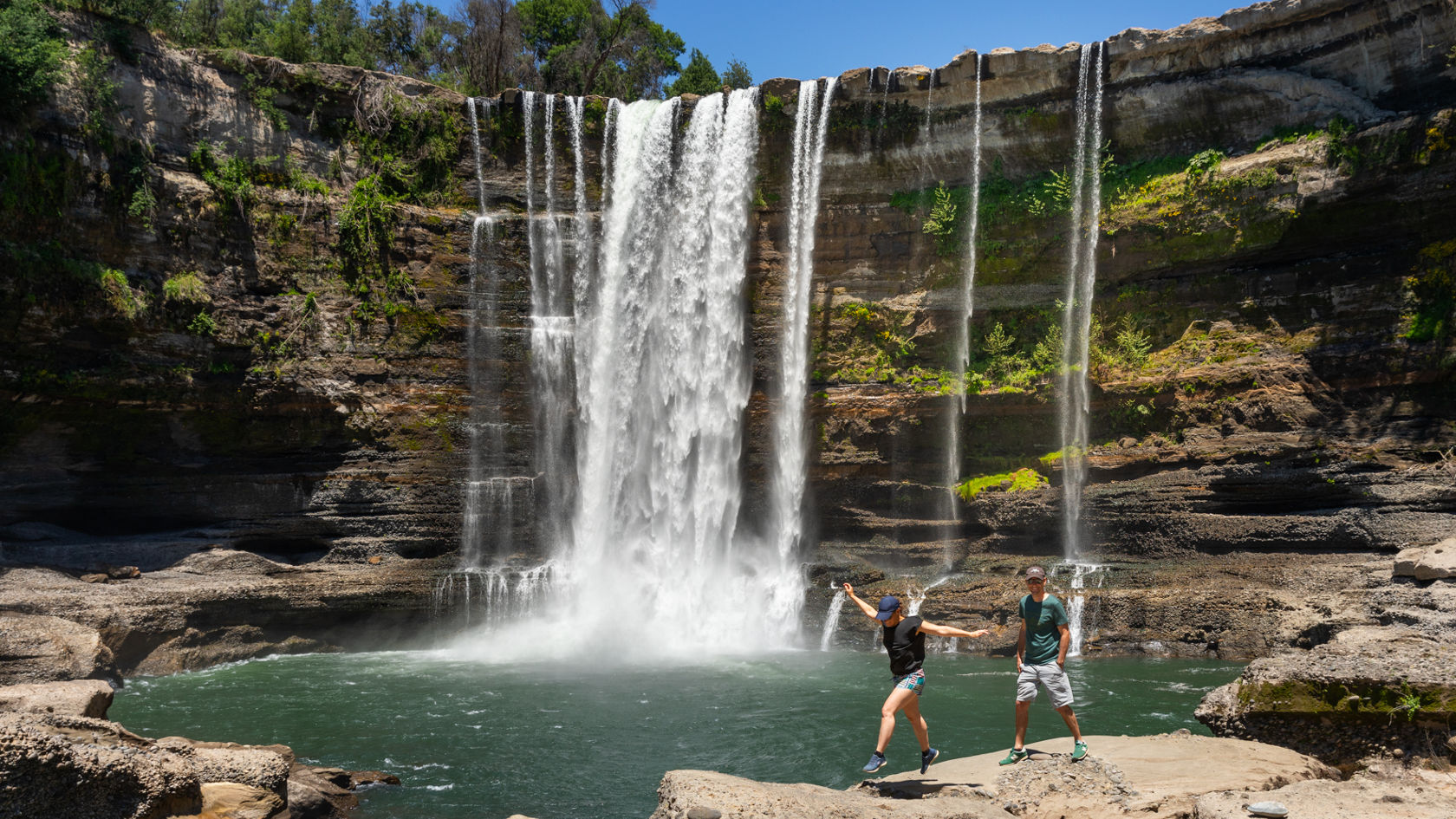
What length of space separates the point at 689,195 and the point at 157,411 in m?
12.2

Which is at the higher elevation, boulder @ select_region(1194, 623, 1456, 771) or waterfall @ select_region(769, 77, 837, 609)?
waterfall @ select_region(769, 77, 837, 609)

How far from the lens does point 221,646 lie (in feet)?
56.8

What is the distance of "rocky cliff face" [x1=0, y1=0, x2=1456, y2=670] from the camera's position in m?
17.4

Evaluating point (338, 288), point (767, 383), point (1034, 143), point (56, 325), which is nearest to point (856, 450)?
point (767, 383)

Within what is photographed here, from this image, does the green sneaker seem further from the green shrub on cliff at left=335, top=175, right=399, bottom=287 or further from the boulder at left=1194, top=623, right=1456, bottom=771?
the green shrub on cliff at left=335, top=175, right=399, bottom=287

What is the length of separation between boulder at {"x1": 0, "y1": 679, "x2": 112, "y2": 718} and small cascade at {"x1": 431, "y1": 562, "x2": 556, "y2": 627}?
955cm

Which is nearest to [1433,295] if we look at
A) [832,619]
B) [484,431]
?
[832,619]

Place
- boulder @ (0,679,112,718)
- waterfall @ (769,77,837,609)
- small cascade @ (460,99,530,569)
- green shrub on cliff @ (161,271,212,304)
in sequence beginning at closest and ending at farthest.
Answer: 1. boulder @ (0,679,112,718)
2. green shrub on cliff @ (161,271,212,304)
3. small cascade @ (460,99,530,569)
4. waterfall @ (769,77,837,609)

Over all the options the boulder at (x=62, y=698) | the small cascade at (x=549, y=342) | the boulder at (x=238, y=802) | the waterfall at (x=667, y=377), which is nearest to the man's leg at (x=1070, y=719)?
the boulder at (x=238, y=802)

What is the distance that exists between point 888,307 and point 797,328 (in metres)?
2.30

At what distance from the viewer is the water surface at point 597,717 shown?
9758 millimetres

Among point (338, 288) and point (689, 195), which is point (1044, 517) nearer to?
point (689, 195)

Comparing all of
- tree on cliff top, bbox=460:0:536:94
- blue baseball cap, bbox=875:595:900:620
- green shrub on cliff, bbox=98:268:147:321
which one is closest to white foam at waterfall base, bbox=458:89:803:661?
green shrub on cliff, bbox=98:268:147:321

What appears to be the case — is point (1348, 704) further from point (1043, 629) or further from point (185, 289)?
point (185, 289)
